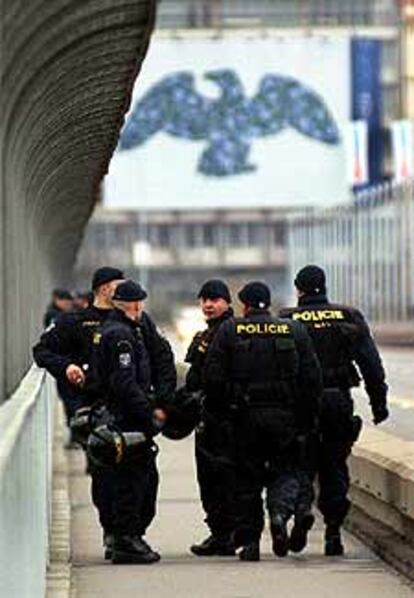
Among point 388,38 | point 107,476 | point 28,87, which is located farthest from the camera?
point 388,38

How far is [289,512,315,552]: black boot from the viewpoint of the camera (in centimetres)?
1226

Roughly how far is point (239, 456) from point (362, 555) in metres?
1.35

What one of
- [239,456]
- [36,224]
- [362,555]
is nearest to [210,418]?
[239,456]

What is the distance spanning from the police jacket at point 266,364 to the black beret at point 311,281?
2.09ft

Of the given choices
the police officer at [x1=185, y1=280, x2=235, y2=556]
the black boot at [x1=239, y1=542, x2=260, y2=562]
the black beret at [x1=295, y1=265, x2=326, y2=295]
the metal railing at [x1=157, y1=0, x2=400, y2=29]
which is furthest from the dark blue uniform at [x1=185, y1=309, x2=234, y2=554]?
the metal railing at [x1=157, y1=0, x2=400, y2=29]

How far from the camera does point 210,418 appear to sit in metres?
12.4

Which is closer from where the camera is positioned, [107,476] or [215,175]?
[107,476]

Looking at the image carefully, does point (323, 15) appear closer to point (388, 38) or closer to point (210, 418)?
point (388, 38)

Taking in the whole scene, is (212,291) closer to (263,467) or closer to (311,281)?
(311,281)

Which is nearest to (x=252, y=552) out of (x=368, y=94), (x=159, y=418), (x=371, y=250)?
(x=159, y=418)

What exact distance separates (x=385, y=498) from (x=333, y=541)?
0.57 metres

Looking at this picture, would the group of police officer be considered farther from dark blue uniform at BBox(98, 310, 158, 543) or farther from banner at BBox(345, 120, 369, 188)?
banner at BBox(345, 120, 369, 188)

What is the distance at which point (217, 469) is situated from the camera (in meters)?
12.5

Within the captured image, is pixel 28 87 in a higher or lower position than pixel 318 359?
higher
